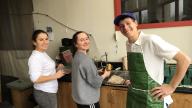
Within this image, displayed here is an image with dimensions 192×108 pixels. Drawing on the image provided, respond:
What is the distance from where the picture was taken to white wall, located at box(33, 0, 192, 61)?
2080mm

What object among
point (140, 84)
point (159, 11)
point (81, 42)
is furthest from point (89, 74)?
point (159, 11)

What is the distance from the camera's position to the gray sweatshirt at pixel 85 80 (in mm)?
1528

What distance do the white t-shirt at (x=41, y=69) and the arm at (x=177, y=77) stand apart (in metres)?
0.93

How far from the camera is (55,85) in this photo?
1866 mm

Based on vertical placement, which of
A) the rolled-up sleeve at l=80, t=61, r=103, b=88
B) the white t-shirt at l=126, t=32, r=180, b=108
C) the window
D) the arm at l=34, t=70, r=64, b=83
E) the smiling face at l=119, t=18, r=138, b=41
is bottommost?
the arm at l=34, t=70, r=64, b=83

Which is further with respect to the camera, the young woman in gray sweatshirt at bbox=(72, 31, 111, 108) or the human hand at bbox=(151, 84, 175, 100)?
the young woman in gray sweatshirt at bbox=(72, 31, 111, 108)

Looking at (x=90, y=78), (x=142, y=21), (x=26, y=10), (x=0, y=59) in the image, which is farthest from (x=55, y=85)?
(x=0, y=59)

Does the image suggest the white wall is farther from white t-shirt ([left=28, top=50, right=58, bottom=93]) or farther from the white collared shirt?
the white collared shirt

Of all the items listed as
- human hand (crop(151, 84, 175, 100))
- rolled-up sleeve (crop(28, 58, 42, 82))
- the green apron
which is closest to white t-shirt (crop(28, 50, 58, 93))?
rolled-up sleeve (crop(28, 58, 42, 82))

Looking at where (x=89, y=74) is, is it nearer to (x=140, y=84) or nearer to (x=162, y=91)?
(x=140, y=84)

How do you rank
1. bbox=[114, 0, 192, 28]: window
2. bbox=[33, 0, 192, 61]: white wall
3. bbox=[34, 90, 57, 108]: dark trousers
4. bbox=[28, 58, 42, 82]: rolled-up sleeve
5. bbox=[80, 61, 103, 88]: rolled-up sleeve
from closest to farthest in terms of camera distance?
bbox=[80, 61, 103, 88]: rolled-up sleeve
bbox=[28, 58, 42, 82]: rolled-up sleeve
bbox=[34, 90, 57, 108]: dark trousers
bbox=[114, 0, 192, 28]: window
bbox=[33, 0, 192, 61]: white wall

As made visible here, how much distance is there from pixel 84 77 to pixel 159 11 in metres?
1.06

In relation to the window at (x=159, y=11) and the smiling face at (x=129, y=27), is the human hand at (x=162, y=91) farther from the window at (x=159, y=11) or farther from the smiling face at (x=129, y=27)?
the window at (x=159, y=11)

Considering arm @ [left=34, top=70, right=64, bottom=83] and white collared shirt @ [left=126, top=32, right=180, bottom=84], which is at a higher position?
white collared shirt @ [left=126, top=32, right=180, bottom=84]
